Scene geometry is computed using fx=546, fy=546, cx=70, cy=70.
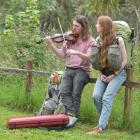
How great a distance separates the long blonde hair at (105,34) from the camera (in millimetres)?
7327

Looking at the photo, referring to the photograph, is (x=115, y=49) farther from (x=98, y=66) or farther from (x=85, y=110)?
(x=85, y=110)

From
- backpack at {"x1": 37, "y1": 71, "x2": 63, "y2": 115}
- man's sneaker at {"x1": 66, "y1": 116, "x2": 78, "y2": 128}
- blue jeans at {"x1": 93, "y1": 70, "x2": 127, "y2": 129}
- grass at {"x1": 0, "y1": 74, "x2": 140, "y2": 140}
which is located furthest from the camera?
backpack at {"x1": 37, "y1": 71, "x2": 63, "y2": 115}

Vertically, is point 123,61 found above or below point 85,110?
above

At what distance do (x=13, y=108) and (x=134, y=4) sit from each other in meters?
15.5

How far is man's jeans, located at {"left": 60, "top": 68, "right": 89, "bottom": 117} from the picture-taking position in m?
7.87

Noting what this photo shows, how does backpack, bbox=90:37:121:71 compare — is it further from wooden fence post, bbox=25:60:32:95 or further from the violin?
wooden fence post, bbox=25:60:32:95

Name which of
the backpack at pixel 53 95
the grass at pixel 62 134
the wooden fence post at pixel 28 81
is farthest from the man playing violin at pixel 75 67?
the wooden fence post at pixel 28 81

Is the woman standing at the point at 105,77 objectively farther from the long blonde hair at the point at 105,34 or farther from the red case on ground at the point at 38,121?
the red case on ground at the point at 38,121

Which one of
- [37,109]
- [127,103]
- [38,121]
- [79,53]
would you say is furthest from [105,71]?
[37,109]

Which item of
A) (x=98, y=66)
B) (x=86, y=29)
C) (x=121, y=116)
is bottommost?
(x=121, y=116)

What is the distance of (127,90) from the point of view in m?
7.91

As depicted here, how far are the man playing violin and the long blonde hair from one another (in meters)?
0.40

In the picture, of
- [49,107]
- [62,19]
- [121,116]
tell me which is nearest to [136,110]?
[121,116]

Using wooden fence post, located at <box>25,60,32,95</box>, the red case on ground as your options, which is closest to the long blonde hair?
the red case on ground
